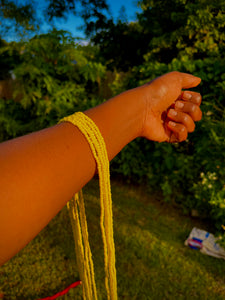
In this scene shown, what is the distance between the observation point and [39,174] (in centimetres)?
89

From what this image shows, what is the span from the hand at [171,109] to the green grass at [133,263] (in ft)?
6.34

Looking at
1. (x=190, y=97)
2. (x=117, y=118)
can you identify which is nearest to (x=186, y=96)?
(x=190, y=97)

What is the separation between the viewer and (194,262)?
3.23 meters

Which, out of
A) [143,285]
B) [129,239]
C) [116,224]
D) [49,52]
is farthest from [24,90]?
[143,285]

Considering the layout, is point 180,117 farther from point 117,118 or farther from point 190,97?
point 117,118

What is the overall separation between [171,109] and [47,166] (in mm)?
1115

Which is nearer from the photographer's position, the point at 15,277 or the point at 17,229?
the point at 17,229

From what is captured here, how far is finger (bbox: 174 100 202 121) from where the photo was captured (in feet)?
5.71

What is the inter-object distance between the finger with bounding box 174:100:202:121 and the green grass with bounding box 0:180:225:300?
208 cm

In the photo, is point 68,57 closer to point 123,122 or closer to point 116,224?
point 116,224

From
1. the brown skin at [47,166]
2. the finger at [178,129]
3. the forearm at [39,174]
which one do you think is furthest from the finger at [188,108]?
the forearm at [39,174]

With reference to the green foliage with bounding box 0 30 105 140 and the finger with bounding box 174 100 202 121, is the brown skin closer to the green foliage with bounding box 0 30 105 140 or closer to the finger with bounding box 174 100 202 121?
the finger with bounding box 174 100 202 121

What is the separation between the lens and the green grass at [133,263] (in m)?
2.76

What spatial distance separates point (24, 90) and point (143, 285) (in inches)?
172
